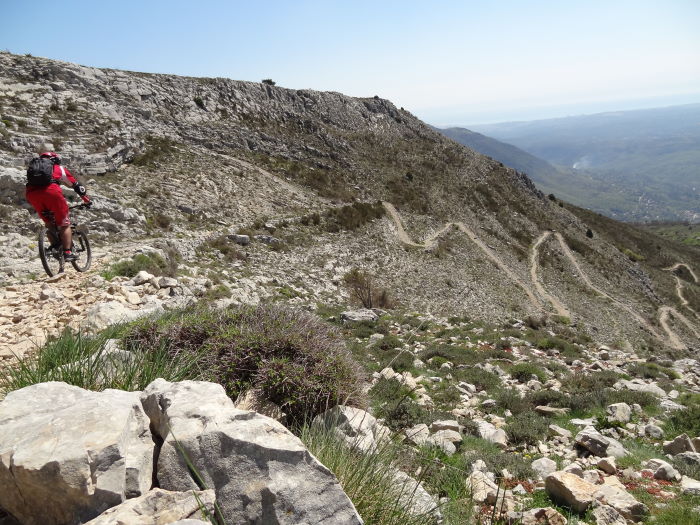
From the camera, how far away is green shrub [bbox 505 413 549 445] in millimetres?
7965

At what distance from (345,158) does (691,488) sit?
169ft

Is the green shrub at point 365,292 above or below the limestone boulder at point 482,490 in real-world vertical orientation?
below

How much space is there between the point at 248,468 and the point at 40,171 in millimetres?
9632

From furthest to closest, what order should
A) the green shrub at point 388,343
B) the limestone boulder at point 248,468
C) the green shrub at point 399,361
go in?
1. the green shrub at point 388,343
2. the green shrub at point 399,361
3. the limestone boulder at point 248,468

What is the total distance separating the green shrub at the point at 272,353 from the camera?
16.8 feet

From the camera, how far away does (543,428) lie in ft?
27.2

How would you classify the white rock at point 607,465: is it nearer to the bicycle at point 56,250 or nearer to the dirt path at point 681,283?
the bicycle at point 56,250

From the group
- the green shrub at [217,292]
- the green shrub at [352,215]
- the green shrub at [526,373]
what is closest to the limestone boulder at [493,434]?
the green shrub at [526,373]

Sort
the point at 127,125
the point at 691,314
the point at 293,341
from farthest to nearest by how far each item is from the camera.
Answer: the point at 691,314 < the point at 127,125 < the point at 293,341

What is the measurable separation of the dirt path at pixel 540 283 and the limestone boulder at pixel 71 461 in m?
39.1

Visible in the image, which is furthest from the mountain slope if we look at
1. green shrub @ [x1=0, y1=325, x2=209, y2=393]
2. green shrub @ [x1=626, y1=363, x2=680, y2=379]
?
green shrub @ [x1=626, y1=363, x2=680, y2=379]

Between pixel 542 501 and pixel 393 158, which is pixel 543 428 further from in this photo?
pixel 393 158

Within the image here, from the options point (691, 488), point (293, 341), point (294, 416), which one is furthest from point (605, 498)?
point (293, 341)

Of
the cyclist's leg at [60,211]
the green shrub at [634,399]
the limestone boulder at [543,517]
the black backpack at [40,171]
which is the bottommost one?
the green shrub at [634,399]
